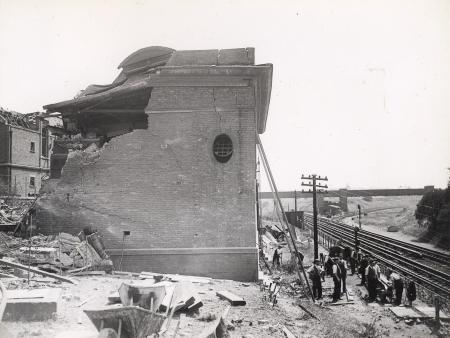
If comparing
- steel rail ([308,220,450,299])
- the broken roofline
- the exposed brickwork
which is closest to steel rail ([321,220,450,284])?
steel rail ([308,220,450,299])

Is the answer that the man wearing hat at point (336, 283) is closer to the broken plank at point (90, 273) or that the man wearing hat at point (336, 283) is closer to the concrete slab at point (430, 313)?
the concrete slab at point (430, 313)

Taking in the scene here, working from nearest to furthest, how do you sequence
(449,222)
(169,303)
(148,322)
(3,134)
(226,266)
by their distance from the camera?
(148,322), (169,303), (226,266), (449,222), (3,134)

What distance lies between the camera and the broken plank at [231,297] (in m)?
8.72

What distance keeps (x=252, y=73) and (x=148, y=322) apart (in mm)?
8445

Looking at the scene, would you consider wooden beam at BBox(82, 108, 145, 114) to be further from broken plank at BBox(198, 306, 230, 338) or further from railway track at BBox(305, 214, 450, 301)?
railway track at BBox(305, 214, 450, 301)

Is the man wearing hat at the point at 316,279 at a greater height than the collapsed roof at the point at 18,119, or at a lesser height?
lesser

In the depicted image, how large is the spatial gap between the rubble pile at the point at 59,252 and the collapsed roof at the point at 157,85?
405 centimetres

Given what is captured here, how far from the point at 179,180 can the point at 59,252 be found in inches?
161

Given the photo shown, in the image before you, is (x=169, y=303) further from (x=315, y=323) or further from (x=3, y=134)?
(x=3, y=134)

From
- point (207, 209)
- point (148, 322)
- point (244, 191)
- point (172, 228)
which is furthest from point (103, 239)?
point (148, 322)

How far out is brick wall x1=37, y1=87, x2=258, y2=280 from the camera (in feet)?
38.3

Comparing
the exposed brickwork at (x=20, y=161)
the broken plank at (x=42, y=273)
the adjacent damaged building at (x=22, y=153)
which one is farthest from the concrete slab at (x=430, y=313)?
the exposed brickwork at (x=20, y=161)

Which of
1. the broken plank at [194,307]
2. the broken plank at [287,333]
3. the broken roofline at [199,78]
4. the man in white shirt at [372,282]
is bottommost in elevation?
the man in white shirt at [372,282]

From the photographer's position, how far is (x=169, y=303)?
7375 mm
